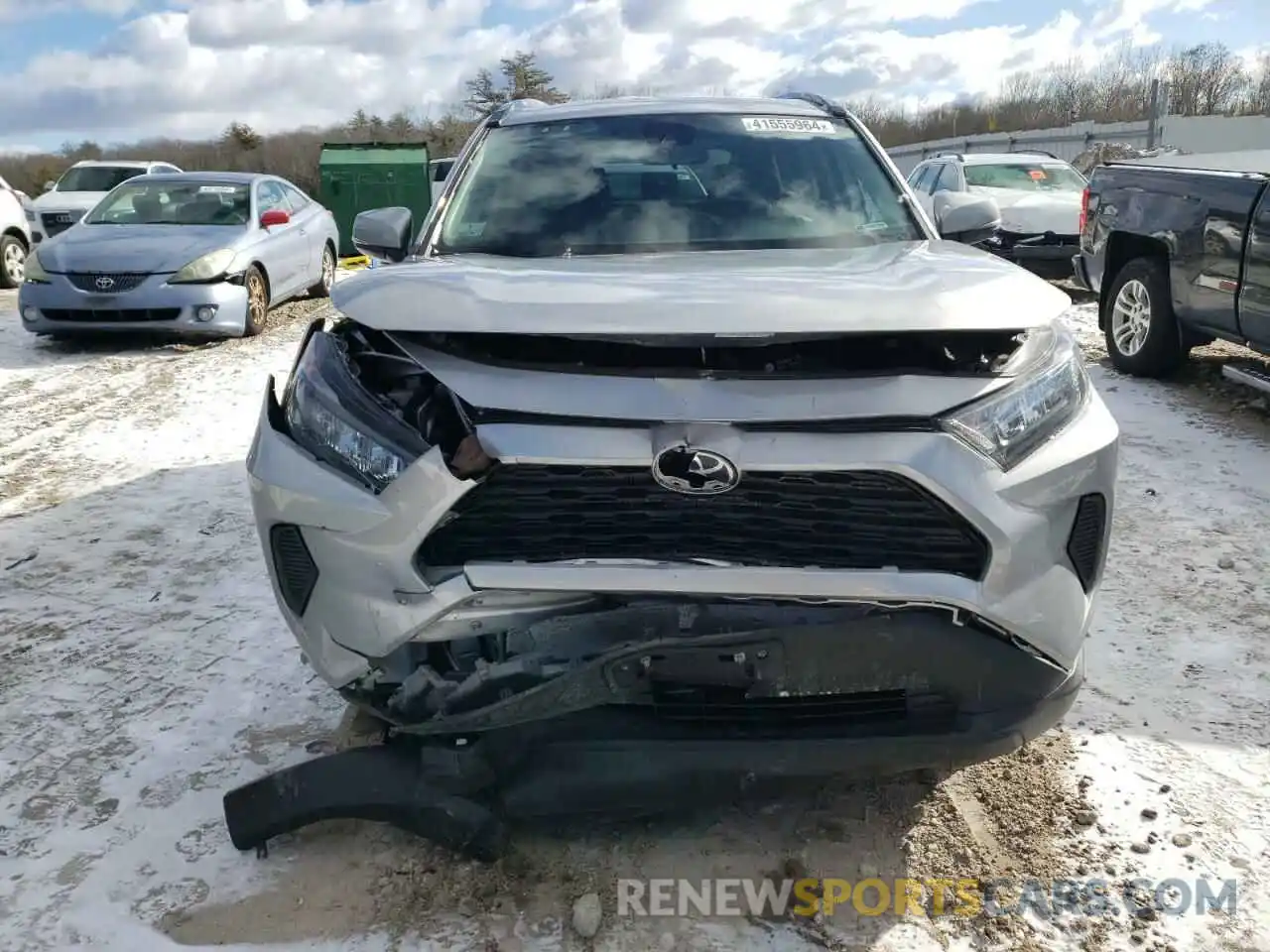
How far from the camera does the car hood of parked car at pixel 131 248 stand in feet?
28.8

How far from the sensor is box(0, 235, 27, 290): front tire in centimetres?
1371

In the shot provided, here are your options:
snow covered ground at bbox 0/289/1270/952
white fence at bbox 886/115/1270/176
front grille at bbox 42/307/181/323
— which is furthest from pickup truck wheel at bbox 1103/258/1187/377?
white fence at bbox 886/115/1270/176

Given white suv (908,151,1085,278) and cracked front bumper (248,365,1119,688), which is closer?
cracked front bumper (248,365,1119,688)

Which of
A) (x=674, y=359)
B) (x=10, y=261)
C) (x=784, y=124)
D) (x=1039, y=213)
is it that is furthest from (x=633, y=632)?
(x=10, y=261)

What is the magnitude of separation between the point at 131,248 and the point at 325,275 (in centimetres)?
309

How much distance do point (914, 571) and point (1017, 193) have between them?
1185cm

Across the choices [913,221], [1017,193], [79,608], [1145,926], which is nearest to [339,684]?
[1145,926]

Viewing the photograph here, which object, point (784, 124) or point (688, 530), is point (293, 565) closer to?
point (688, 530)

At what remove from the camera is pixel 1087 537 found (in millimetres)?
2295

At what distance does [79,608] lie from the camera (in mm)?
3916

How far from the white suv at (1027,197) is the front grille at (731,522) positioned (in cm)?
978

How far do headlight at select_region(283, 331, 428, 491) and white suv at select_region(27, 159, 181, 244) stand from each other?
14.8 meters

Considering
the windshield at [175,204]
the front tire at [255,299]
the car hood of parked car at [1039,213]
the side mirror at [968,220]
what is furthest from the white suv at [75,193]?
the side mirror at [968,220]

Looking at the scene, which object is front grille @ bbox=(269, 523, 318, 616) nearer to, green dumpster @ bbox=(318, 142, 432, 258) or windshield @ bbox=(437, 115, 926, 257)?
windshield @ bbox=(437, 115, 926, 257)
